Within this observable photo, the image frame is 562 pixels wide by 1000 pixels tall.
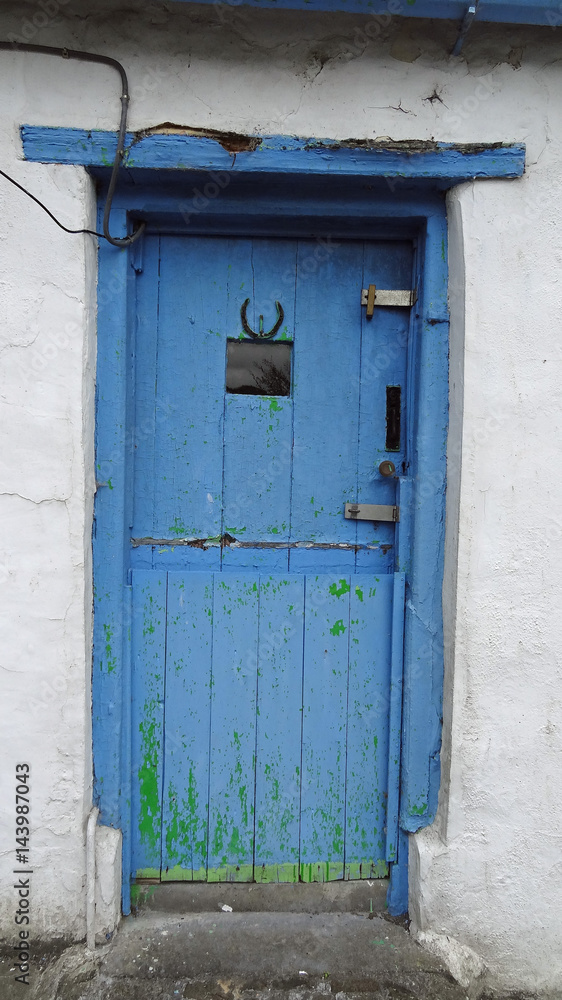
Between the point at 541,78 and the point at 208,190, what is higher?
the point at 541,78

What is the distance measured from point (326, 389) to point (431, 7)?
119 cm

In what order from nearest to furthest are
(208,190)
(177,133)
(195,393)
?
(177,133), (208,190), (195,393)

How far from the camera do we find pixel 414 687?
6.96 feet

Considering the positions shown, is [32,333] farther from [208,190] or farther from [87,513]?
[208,190]

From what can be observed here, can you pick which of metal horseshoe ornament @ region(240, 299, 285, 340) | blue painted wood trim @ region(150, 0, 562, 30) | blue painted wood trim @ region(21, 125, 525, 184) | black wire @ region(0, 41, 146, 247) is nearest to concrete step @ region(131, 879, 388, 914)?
metal horseshoe ornament @ region(240, 299, 285, 340)

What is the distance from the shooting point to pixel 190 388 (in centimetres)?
218

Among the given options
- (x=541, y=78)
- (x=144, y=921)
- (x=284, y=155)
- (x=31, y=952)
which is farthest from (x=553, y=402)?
(x=31, y=952)

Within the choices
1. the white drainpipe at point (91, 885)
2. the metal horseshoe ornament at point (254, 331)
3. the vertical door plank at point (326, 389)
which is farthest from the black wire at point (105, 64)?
the white drainpipe at point (91, 885)

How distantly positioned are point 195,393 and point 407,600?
42.5 inches

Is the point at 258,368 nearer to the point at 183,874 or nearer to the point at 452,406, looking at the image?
the point at 452,406

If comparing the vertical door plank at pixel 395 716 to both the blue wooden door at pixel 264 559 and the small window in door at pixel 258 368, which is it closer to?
the blue wooden door at pixel 264 559

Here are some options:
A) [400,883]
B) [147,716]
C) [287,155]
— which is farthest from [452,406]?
[400,883]

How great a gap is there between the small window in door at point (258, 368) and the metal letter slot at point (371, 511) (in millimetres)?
488

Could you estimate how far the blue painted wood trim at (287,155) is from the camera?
6.22 ft
